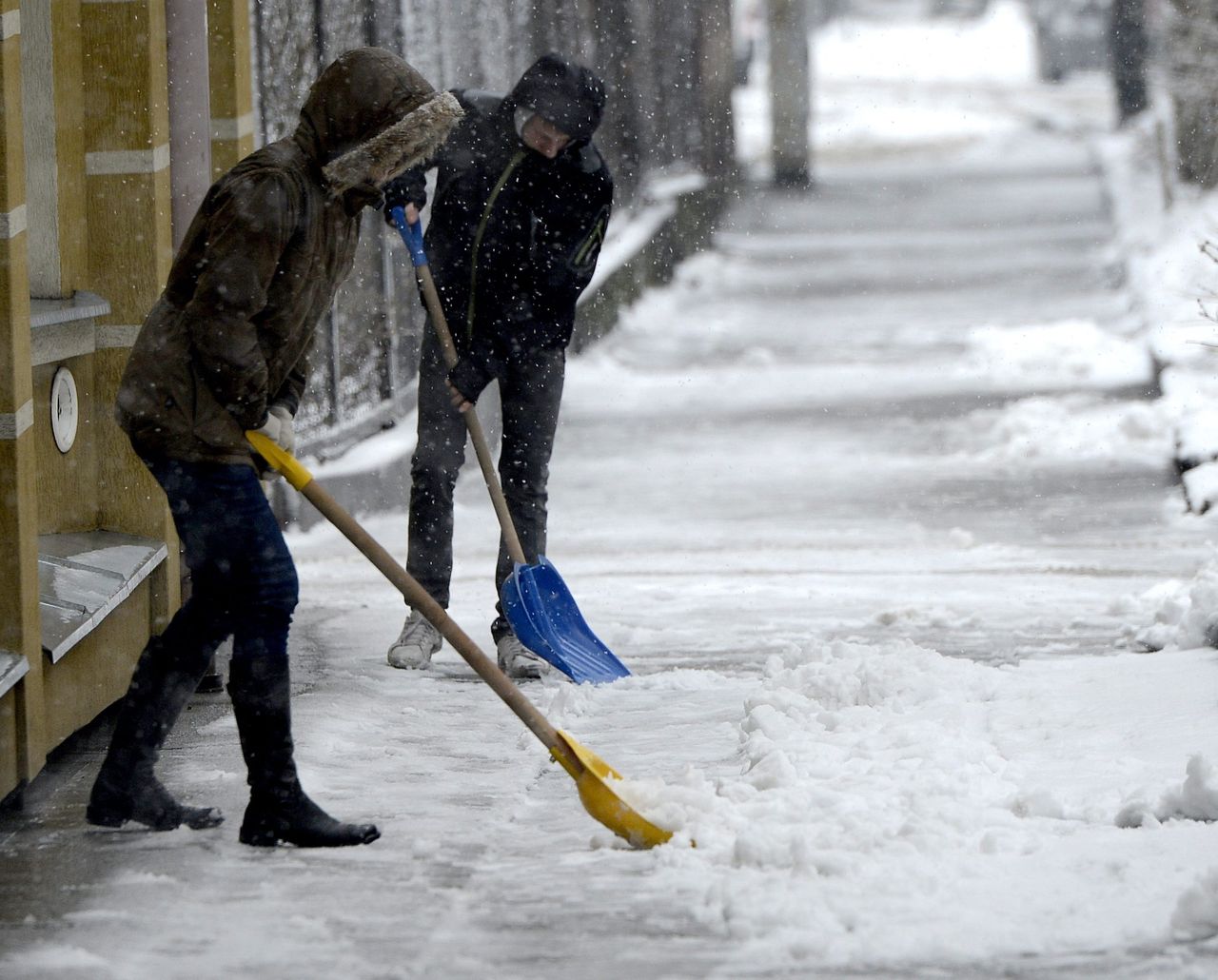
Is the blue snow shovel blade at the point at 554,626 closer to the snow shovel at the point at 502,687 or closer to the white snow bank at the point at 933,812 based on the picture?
the white snow bank at the point at 933,812

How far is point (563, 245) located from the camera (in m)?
5.73

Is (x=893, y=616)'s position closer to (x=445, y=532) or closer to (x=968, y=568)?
(x=968, y=568)

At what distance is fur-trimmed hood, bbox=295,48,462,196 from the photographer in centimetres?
406

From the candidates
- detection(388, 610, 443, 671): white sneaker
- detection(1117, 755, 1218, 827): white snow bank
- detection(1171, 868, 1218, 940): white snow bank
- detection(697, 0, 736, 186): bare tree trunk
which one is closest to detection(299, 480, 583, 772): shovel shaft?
detection(1117, 755, 1218, 827): white snow bank

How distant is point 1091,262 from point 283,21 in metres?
9.93

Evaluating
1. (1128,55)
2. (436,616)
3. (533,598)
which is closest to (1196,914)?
(436,616)

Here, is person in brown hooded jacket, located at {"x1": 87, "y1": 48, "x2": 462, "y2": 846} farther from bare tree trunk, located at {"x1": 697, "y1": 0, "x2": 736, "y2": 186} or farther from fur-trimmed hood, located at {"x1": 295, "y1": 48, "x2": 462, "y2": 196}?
bare tree trunk, located at {"x1": 697, "y1": 0, "x2": 736, "y2": 186}

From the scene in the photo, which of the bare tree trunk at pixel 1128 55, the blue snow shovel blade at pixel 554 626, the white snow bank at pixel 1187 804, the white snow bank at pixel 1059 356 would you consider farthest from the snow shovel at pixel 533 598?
the bare tree trunk at pixel 1128 55

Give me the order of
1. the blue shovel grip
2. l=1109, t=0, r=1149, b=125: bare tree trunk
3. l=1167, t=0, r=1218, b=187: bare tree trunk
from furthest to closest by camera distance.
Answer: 1. l=1109, t=0, r=1149, b=125: bare tree trunk
2. l=1167, t=0, r=1218, b=187: bare tree trunk
3. the blue shovel grip

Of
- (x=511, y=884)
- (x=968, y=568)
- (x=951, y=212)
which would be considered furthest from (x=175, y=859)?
(x=951, y=212)

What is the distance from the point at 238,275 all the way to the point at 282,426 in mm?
353

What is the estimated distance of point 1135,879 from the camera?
12.3 ft

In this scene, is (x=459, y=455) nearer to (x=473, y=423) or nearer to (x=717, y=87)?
(x=473, y=423)

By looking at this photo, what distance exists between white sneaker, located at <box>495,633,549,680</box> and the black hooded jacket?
74 cm
